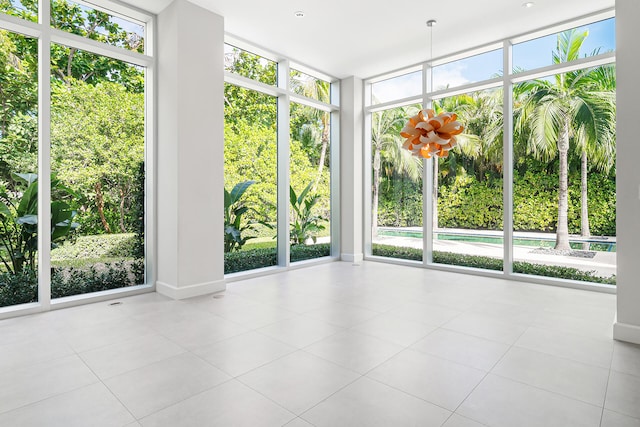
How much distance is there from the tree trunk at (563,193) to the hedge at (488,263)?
0.36 meters

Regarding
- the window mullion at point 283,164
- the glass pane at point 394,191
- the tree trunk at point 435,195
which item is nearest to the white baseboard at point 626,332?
the tree trunk at point 435,195

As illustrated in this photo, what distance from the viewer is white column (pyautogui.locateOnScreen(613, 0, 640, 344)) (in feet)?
10.2

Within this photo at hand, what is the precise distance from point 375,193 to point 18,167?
5.46 meters

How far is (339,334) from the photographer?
3275mm

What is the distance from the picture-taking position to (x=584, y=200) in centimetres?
502

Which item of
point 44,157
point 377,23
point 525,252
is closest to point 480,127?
point 525,252

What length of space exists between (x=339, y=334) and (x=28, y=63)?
427cm

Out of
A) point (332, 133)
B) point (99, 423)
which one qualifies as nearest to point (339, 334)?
point (99, 423)

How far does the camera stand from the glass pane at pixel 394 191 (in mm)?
6684

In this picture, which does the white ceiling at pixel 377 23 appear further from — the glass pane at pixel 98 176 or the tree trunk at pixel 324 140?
the tree trunk at pixel 324 140

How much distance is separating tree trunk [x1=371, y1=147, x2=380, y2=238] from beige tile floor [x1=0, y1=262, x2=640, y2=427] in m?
3.01

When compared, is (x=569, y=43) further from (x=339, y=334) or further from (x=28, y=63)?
(x=28, y=63)

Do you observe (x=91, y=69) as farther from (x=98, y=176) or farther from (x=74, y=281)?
(x=74, y=281)

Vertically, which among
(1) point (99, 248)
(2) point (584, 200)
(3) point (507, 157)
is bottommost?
(1) point (99, 248)
